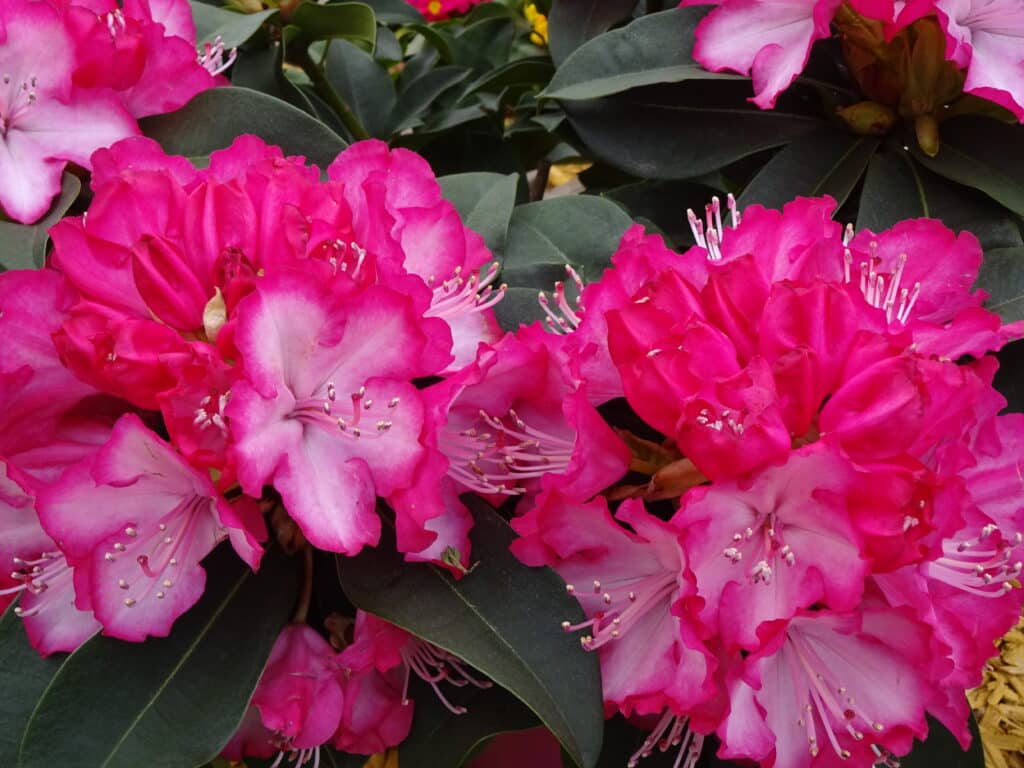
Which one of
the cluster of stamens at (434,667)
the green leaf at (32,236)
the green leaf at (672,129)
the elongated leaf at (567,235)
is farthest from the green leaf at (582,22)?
the cluster of stamens at (434,667)

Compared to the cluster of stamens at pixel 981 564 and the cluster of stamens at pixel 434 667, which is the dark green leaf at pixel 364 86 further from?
the cluster of stamens at pixel 981 564

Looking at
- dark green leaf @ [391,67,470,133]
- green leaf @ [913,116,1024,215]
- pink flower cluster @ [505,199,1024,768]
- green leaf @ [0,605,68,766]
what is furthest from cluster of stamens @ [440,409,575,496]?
dark green leaf @ [391,67,470,133]

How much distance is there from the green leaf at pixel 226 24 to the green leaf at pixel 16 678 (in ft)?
1.74

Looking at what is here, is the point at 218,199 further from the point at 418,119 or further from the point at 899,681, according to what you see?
the point at 418,119

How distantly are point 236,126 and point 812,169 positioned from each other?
1.60 ft

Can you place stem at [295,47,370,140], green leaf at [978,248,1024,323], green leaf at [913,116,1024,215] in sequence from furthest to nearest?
1. stem at [295,47,370,140]
2. green leaf at [913,116,1024,215]
3. green leaf at [978,248,1024,323]

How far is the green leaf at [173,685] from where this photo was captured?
577mm

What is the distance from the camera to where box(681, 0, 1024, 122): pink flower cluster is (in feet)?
2.54

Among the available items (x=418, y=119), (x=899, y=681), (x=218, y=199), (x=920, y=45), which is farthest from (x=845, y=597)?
(x=418, y=119)

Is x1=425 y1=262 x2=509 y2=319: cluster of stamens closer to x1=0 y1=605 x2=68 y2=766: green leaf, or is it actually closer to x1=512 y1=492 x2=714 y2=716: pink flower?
x1=512 y1=492 x2=714 y2=716: pink flower

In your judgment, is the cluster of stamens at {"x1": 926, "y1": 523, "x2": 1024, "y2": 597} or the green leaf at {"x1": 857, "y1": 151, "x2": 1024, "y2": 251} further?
the green leaf at {"x1": 857, "y1": 151, "x2": 1024, "y2": 251}

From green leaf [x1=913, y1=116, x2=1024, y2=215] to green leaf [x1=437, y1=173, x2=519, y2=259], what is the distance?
1.19 ft

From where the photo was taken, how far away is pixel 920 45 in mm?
815

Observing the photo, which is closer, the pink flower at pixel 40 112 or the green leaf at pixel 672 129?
the pink flower at pixel 40 112
